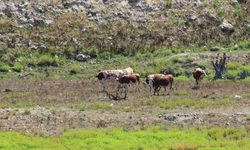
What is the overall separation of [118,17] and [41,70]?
45.5ft

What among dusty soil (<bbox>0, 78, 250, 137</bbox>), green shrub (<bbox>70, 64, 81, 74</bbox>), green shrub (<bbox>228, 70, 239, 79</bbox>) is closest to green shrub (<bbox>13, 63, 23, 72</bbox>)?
green shrub (<bbox>70, 64, 81, 74</bbox>)

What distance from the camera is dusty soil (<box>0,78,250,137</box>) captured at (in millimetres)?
20141

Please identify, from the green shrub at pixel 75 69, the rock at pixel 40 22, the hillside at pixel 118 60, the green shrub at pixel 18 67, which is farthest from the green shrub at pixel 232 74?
the rock at pixel 40 22

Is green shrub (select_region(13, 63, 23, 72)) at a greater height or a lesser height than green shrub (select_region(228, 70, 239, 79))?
lesser

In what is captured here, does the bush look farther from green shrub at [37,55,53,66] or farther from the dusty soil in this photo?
the dusty soil

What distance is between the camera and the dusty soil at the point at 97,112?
66.1 ft

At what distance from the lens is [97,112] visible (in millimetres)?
22344

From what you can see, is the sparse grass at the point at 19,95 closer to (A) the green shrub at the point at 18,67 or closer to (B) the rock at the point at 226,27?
(A) the green shrub at the point at 18,67

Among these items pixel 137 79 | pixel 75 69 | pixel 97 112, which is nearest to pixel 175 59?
pixel 75 69

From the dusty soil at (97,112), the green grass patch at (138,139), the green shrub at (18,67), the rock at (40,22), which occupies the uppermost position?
the green grass patch at (138,139)

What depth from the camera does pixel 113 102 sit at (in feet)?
81.8

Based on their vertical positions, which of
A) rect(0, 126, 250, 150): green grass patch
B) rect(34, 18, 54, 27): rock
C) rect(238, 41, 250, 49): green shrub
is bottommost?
rect(238, 41, 250, 49): green shrub

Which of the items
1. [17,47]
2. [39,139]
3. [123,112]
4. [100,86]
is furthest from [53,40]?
[39,139]

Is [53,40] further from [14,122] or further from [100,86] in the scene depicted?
[14,122]
